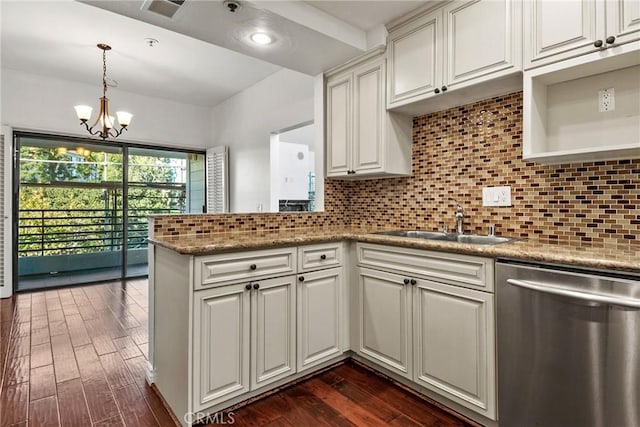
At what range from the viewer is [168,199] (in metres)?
5.44

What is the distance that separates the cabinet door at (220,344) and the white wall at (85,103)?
13.7 ft

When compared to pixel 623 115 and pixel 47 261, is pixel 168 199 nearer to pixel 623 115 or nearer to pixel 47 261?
pixel 47 261

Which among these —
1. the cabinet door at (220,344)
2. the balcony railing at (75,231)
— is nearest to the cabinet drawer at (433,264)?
the cabinet door at (220,344)

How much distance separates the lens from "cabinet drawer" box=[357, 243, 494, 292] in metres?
1.62

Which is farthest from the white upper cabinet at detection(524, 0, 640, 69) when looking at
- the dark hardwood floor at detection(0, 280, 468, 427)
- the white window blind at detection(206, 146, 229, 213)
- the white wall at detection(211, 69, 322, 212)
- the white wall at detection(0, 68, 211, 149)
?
the white wall at detection(0, 68, 211, 149)

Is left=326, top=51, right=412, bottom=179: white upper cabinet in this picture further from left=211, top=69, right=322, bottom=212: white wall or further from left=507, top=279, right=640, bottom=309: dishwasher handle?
left=507, top=279, right=640, bottom=309: dishwasher handle

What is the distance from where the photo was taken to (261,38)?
2.32 m

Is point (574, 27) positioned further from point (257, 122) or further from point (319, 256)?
point (257, 122)

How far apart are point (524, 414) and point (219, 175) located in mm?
4743

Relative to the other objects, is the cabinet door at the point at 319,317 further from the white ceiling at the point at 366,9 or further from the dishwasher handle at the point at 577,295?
the white ceiling at the point at 366,9

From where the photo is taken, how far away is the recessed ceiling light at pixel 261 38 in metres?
2.28

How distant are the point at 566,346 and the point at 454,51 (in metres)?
1.65

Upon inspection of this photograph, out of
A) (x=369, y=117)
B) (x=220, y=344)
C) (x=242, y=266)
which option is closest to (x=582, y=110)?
(x=369, y=117)

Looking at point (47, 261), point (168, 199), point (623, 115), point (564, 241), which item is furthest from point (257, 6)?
point (47, 261)
